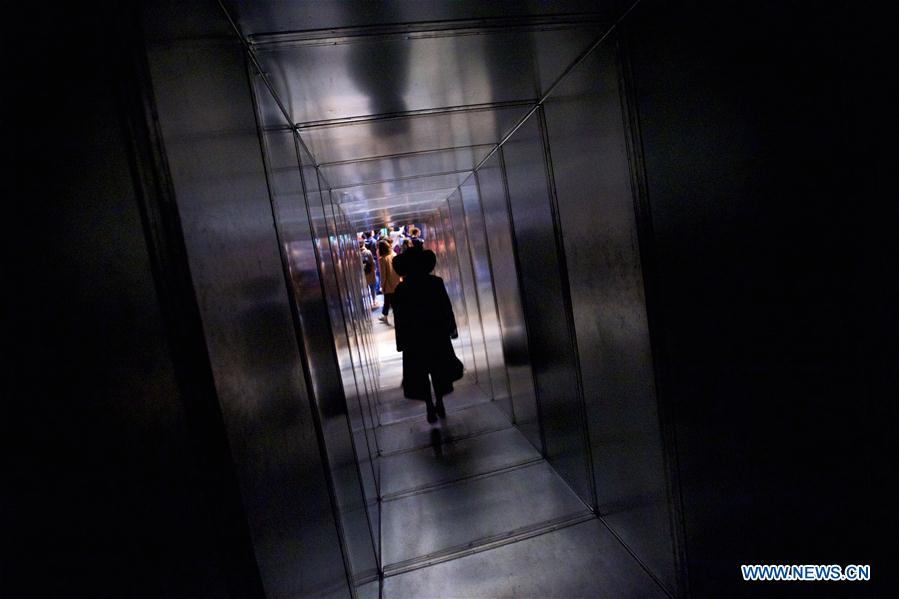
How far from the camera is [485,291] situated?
16.7 ft

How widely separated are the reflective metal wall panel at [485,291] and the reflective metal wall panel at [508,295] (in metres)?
0.16

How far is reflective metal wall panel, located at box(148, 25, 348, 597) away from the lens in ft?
2.92

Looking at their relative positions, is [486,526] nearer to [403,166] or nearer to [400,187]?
[403,166]

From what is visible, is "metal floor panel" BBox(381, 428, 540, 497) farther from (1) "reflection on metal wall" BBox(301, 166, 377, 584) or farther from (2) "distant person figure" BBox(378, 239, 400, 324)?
(2) "distant person figure" BBox(378, 239, 400, 324)

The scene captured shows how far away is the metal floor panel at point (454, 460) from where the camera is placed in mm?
3814

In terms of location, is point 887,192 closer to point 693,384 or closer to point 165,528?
point 693,384

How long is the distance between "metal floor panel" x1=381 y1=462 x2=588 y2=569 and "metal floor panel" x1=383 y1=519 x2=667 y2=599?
0.58ft

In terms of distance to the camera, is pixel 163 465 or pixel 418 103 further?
pixel 418 103

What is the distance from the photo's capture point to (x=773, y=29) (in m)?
1.19

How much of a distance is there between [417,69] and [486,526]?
2815 mm

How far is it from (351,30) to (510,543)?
9.50 feet

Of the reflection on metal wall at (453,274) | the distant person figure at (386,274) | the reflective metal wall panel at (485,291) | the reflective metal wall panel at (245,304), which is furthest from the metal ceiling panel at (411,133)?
the distant person figure at (386,274)

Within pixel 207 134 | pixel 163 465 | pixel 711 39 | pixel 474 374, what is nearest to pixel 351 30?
pixel 207 134

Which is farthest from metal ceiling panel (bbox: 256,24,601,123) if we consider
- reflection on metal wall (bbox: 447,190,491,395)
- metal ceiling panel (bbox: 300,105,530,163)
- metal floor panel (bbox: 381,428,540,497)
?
reflection on metal wall (bbox: 447,190,491,395)
